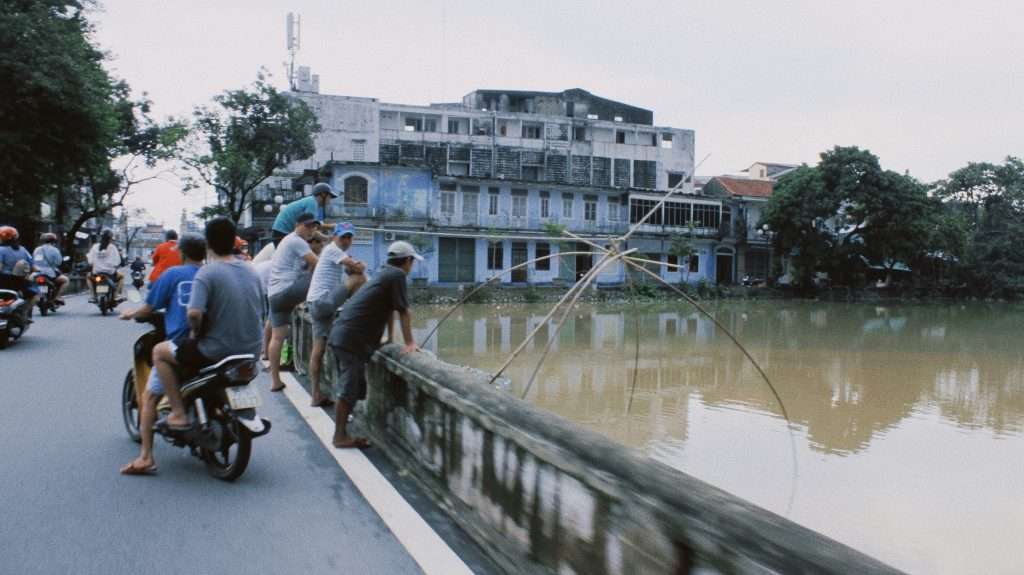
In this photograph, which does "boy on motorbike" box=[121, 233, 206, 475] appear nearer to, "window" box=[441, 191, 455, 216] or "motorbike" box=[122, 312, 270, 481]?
"motorbike" box=[122, 312, 270, 481]

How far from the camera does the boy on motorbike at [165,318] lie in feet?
14.2

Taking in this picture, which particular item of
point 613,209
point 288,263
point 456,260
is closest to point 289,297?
point 288,263

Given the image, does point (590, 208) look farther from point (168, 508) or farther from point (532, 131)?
point (168, 508)

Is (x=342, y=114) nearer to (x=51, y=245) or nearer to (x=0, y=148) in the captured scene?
(x=0, y=148)

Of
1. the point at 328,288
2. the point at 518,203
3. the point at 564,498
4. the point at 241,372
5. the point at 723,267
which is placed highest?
the point at 518,203

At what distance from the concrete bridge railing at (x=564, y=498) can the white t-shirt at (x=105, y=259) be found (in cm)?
1181

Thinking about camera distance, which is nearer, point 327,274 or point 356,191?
point 327,274

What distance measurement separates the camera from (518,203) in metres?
40.1

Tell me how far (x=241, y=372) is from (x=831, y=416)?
992cm

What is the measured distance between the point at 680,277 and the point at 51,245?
117ft

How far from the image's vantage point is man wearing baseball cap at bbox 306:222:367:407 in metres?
6.17

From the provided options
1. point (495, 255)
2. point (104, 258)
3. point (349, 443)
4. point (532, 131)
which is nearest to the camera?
point (349, 443)

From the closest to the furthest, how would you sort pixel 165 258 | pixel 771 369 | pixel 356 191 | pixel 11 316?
pixel 165 258, pixel 11 316, pixel 771 369, pixel 356 191

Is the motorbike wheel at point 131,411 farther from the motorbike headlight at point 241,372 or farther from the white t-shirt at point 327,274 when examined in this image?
the white t-shirt at point 327,274
